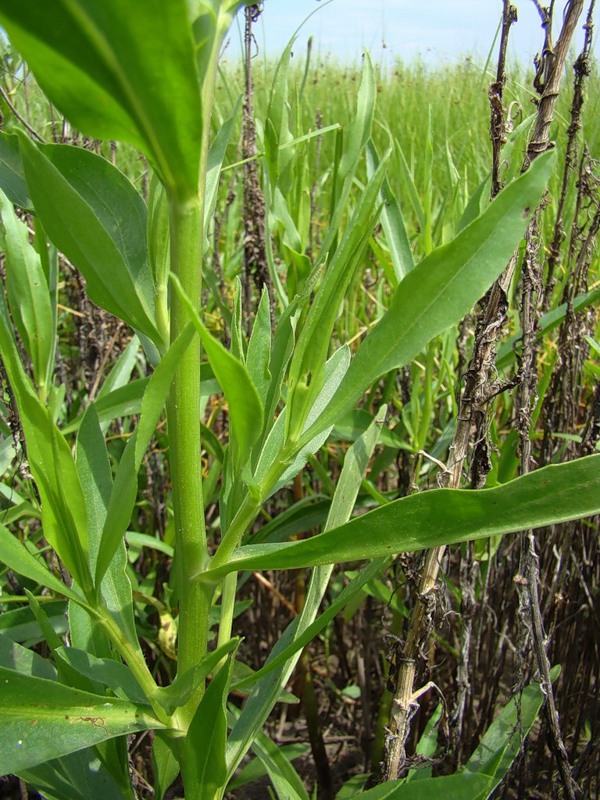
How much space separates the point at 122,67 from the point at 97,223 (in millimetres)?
109

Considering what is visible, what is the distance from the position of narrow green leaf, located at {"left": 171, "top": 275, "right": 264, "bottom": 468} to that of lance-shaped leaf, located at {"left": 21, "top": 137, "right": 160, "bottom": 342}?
3.2 inches

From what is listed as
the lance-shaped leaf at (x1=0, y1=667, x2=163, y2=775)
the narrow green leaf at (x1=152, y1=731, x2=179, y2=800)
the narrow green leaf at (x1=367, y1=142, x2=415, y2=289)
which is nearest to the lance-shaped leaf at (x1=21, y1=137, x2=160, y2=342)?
the lance-shaped leaf at (x1=0, y1=667, x2=163, y2=775)

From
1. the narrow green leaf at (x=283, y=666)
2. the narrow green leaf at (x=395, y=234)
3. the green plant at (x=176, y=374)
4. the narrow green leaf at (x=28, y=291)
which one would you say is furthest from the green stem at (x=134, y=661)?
the narrow green leaf at (x=395, y=234)

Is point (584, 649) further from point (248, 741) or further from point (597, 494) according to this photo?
point (597, 494)

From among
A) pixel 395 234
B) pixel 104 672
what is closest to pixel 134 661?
pixel 104 672

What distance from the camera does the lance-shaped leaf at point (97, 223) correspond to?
1.46 feet

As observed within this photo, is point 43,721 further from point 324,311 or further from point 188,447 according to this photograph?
point 324,311

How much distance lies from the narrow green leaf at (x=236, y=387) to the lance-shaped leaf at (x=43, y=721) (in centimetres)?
19

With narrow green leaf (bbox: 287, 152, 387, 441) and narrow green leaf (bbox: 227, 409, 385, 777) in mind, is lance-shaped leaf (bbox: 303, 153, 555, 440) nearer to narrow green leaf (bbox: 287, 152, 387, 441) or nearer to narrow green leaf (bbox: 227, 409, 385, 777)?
narrow green leaf (bbox: 287, 152, 387, 441)

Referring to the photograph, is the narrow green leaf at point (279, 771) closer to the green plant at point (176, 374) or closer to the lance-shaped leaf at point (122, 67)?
the green plant at point (176, 374)

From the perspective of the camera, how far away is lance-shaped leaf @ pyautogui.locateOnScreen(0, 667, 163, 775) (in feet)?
1.54

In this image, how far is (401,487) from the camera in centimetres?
114

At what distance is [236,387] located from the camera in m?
0.43

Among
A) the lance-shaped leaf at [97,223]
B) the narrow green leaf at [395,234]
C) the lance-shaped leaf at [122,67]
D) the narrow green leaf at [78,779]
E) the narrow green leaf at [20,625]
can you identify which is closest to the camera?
the lance-shaped leaf at [122,67]
